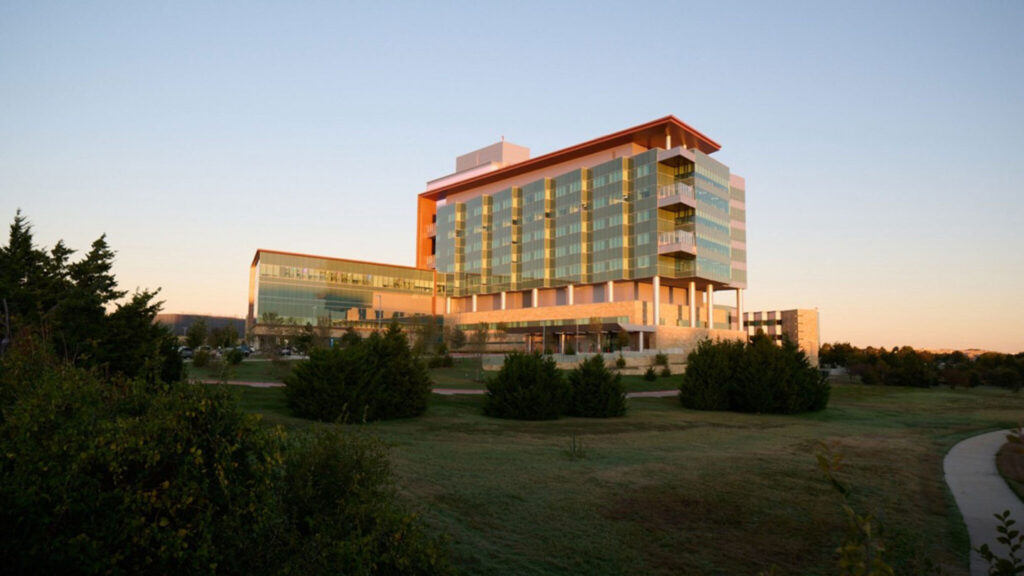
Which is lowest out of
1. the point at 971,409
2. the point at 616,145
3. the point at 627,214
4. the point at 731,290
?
the point at 971,409

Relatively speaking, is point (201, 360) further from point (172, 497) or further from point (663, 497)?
point (172, 497)

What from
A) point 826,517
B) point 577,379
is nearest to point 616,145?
point 577,379

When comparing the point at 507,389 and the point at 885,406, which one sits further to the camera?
the point at 885,406

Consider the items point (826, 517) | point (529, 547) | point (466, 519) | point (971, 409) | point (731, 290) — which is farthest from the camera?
point (731, 290)

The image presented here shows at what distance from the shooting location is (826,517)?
30.0 ft

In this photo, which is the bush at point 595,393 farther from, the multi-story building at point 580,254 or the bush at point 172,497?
the multi-story building at point 580,254

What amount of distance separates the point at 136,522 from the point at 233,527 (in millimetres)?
695

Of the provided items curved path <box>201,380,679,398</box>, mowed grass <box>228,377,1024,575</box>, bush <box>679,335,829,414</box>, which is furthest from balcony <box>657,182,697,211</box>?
mowed grass <box>228,377,1024,575</box>

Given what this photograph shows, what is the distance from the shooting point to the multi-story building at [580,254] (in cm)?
8462

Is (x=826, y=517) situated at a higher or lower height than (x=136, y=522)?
lower

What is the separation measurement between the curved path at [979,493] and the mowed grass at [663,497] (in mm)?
218

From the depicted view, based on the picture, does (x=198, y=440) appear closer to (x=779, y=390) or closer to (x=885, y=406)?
(x=779, y=390)

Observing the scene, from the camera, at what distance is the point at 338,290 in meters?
109

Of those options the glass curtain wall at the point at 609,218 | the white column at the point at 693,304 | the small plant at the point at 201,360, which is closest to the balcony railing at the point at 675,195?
the glass curtain wall at the point at 609,218
